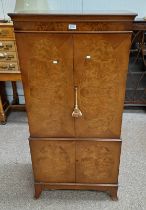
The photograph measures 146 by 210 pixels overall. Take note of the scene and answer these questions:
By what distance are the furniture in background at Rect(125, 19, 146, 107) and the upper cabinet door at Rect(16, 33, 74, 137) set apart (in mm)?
1517

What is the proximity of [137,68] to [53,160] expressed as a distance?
1.73 meters

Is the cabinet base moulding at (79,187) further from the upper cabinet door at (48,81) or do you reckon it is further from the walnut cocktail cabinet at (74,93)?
the upper cabinet door at (48,81)

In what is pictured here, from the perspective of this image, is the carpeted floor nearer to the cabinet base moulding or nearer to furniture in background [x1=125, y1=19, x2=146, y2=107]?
the cabinet base moulding

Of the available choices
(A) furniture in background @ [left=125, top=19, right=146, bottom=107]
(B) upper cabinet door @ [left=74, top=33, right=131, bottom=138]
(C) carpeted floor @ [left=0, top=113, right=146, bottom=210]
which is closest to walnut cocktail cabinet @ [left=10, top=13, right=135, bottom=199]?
(B) upper cabinet door @ [left=74, top=33, right=131, bottom=138]

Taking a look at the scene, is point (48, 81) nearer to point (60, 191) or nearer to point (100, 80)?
point (100, 80)

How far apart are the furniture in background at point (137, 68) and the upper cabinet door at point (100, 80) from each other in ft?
4.64

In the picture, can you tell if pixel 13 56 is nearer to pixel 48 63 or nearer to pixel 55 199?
pixel 48 63

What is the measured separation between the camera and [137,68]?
272cm

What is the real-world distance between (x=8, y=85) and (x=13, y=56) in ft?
2.42

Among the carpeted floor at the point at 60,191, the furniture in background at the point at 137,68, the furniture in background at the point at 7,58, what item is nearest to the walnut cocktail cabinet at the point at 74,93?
the carpeted floor at the point at 60,191

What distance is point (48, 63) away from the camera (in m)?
1.20

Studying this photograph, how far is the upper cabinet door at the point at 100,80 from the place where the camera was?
3.71 feet

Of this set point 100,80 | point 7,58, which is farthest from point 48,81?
point 7,58

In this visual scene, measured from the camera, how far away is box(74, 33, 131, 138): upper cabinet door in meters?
1.13
